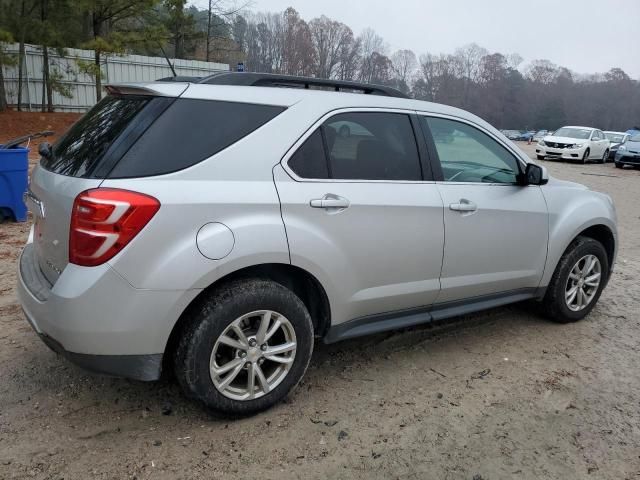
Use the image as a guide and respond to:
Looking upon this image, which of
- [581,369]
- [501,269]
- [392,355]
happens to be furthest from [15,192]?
[581,369]

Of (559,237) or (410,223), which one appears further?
(559,237)

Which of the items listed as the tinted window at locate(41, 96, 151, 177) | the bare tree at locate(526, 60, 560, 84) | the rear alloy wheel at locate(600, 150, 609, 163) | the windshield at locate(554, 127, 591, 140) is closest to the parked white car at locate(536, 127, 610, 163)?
the windshield at locate(554, 127, 591, 140)

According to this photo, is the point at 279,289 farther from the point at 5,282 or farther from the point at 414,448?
the point at 5,282

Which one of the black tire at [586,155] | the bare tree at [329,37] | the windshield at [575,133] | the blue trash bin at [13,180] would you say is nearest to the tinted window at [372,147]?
the blue trash bin at [13,180]

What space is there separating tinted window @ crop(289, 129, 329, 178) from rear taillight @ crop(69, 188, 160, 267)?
0.84 metres

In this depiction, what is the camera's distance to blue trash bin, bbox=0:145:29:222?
6.49m

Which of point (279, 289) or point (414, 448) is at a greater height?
point (279, 289)

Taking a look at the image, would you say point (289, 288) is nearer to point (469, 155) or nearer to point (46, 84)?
point (469, 155)

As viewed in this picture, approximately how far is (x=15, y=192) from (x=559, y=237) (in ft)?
20.1

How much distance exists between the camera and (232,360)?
2875 millimetres

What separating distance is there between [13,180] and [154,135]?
16.0 ft

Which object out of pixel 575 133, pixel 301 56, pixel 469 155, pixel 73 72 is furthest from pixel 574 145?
pixel 301 56

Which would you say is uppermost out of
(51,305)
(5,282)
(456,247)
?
(456,247)

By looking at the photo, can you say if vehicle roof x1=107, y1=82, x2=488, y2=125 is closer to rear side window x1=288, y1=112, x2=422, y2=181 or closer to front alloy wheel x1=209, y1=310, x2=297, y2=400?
rear side window x1=288, y1=112, x2=422, y2=181
